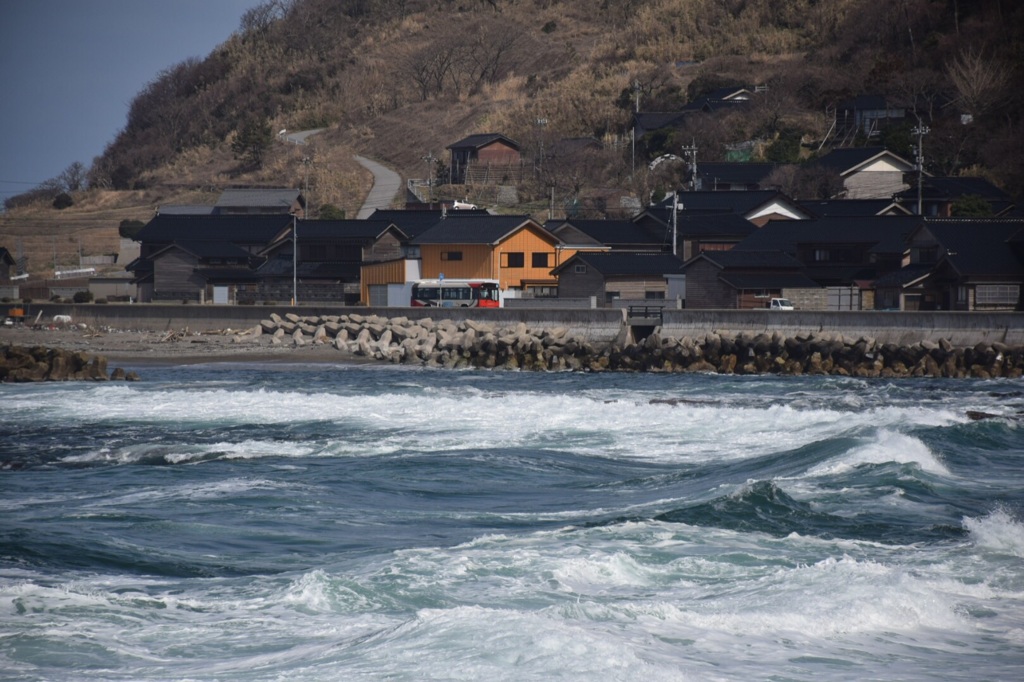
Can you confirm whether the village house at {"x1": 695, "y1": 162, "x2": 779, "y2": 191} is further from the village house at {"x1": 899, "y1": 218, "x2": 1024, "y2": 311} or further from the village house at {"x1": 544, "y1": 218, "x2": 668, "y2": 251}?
the village house at {"x1": 899, "y1": 218, "x2": 1024, "y2": 311}

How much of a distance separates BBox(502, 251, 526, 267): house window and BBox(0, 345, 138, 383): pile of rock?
66.4 feet

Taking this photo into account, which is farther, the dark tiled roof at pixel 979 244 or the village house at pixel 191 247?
the village house at pixel 191 247

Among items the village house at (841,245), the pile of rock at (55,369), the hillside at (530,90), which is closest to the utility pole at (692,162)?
the hillside at (530,90)

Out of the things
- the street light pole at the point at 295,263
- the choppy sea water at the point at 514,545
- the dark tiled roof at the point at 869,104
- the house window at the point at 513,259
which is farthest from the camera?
the dark tiled roof at the point at 869,104

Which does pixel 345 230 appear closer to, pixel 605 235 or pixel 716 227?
pixel 605 235

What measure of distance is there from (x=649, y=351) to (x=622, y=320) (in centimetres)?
269

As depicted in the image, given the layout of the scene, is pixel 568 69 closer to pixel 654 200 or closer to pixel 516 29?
pixel 516 29

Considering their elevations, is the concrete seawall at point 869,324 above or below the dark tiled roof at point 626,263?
below

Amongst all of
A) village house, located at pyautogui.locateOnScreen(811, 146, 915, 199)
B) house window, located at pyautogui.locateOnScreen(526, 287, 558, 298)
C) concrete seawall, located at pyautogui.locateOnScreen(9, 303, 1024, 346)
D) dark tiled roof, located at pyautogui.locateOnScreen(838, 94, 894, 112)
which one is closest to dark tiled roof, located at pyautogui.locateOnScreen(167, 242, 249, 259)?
concrete seawall, located at pyautogui.locateOnScreen(9, 303, 1024, 346)

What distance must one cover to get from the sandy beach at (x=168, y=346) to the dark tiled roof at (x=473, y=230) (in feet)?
34.3

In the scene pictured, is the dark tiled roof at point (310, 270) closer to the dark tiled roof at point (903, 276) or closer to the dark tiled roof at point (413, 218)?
the dark tiled roof at point (413, 218)

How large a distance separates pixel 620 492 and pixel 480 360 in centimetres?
1944

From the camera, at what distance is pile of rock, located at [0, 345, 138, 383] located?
26.2 m

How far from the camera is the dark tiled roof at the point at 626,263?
41844mm
